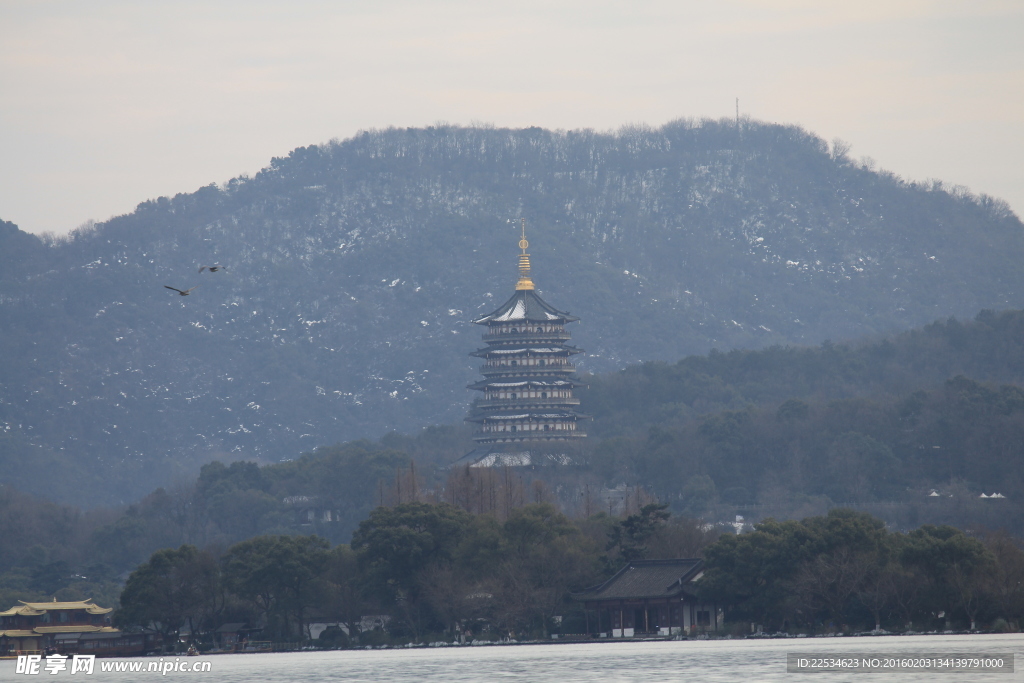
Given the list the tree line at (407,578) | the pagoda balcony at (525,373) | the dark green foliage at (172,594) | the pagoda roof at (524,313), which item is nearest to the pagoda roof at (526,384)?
the pagoda balcony at (525,373)

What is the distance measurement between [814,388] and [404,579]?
83.5m

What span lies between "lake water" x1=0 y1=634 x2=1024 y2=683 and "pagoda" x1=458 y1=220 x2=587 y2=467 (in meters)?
52.9

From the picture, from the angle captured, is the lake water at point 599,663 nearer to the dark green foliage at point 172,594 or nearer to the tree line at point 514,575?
the tree line at point 514,575

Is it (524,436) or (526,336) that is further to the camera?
(526,336)

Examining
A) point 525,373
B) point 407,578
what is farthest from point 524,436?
point 407,578

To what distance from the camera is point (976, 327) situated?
501 ft

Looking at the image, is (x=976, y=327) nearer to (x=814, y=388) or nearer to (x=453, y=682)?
(x=814, y=388)

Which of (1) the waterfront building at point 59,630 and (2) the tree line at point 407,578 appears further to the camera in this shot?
(1) the waterfront building at point 59,630

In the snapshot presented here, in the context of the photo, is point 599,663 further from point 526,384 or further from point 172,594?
point 526,384

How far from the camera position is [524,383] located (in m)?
124

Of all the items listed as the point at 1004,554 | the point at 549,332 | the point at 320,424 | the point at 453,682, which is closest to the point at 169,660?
the point at 453,682

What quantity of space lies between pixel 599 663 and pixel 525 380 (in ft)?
222

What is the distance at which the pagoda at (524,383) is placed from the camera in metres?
124

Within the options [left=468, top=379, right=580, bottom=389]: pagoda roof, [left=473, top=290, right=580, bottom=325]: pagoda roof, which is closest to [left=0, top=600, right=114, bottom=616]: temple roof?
[left=468, top=379, right=580, bottom=389]: pagoda roof
